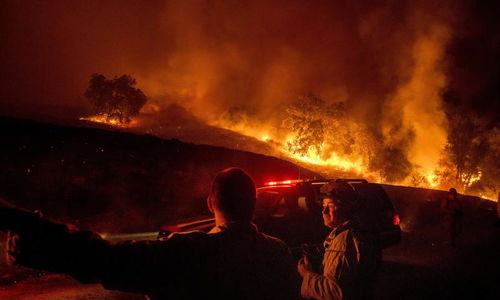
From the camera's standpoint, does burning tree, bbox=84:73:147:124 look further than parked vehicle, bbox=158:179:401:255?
Yes

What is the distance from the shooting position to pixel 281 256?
197 cm

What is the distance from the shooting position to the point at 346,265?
8.41ft

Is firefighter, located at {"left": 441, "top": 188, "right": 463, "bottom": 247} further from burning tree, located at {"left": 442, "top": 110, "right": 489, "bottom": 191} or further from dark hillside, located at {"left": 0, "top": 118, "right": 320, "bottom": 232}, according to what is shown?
burning tree, located at {"left": 442, "top": 110, "right": 489, "bottom": 191}

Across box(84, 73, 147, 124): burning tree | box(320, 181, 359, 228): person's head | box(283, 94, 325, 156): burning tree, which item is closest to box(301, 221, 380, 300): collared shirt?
box(320, 181, 359, 228): person's head

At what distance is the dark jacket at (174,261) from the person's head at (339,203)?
1090 millimetres

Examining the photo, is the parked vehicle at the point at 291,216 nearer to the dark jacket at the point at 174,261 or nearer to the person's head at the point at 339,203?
the person's head at the point at 339,203

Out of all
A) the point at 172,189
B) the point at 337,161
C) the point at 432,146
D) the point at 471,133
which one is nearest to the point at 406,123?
the point at 432,146

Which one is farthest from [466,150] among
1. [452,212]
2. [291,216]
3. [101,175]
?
[291,216]

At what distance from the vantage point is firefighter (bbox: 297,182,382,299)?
2.51m

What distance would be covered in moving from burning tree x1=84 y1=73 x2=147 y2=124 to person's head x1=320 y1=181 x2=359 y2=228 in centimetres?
5801

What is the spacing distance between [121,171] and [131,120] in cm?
4588

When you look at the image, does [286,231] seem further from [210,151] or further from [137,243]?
[210,151]

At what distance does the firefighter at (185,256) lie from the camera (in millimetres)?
1332

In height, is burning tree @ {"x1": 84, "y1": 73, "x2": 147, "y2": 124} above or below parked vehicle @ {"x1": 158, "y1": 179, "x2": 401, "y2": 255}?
above
